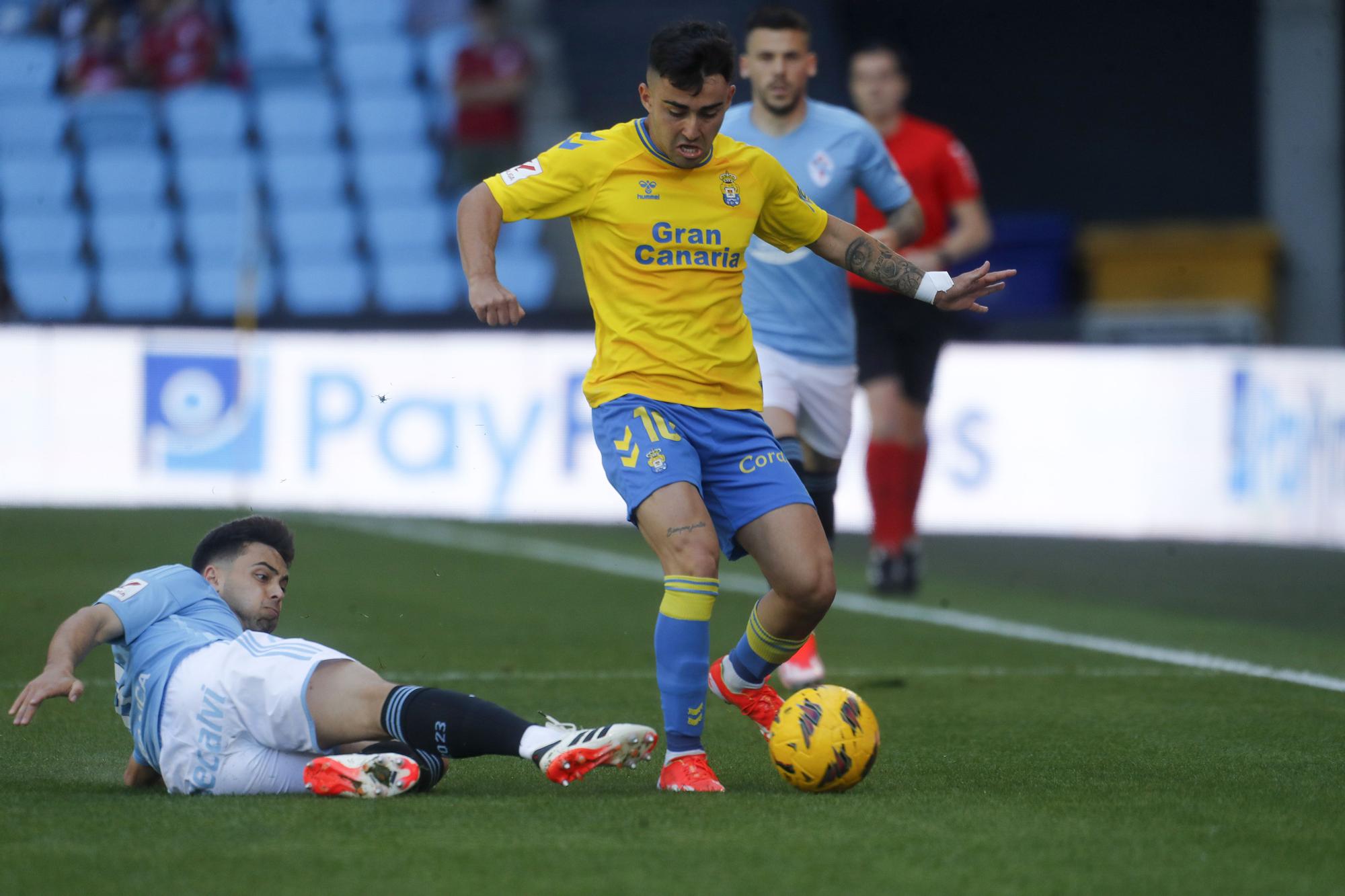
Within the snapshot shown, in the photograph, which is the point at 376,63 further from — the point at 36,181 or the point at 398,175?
the point at 36,181

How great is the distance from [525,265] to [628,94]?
235 cm

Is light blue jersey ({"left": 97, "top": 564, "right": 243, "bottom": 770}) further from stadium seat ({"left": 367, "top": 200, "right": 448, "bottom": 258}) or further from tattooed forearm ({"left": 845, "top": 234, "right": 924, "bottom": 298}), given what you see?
stadium seat ({"left": 367, "top": 200, "right": 448, "bottom": 258})

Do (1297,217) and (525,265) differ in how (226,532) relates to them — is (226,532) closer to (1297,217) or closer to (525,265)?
(525,265)

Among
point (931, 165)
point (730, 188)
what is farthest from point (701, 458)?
point (931, 165)

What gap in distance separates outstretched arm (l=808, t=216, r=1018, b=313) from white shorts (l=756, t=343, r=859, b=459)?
1.14 meters

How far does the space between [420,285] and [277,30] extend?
3.36 m

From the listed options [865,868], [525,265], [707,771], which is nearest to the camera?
[865,868]

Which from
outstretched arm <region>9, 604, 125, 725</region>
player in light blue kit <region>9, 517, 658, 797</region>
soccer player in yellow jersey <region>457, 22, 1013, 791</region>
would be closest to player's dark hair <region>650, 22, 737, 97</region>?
soccer player in yellow jersey <region>457, 22, 1013, 791</region>

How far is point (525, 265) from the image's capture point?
1562cm

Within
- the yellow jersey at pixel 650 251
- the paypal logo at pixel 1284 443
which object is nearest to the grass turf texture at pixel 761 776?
the yellow jersey at pixel 650 251

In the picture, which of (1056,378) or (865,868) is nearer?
(865,868)

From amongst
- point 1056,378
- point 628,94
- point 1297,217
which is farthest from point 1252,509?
point 628,94

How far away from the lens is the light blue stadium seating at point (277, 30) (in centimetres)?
1756

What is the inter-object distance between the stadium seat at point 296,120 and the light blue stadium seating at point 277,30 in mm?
424
